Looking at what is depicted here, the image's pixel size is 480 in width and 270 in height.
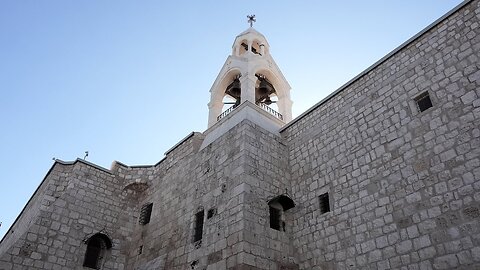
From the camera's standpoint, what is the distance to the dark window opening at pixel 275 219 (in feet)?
30.3

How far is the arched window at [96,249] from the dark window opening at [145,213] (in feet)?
4.22

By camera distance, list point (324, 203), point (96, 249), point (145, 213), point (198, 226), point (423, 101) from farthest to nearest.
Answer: point (145, 213)
point (96, 249)
point (198, 226)
point (324, 203)
point (423, 101)

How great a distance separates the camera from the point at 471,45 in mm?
7496

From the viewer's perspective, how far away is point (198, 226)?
32.9ft

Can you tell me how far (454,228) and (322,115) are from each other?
473 centimetres

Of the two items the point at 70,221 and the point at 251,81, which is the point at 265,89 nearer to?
the point at 251,81

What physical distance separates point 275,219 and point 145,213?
574 cm

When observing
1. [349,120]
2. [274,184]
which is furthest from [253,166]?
[349,120]

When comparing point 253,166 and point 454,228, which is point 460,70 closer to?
point 454,228

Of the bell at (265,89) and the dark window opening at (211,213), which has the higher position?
the bell at (265,89)

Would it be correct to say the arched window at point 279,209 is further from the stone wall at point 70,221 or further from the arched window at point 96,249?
the arched window at point 96,249

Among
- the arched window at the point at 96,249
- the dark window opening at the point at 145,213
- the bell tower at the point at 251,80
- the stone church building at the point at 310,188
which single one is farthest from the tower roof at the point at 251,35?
the arched window at the point at 96,249

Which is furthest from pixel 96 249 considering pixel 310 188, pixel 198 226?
pixel 310 188

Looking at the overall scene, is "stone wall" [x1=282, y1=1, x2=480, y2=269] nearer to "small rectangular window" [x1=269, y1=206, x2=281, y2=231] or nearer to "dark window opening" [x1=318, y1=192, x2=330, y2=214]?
"dark window opening" [x1=318, y1=192, x2=330, y2=214]
